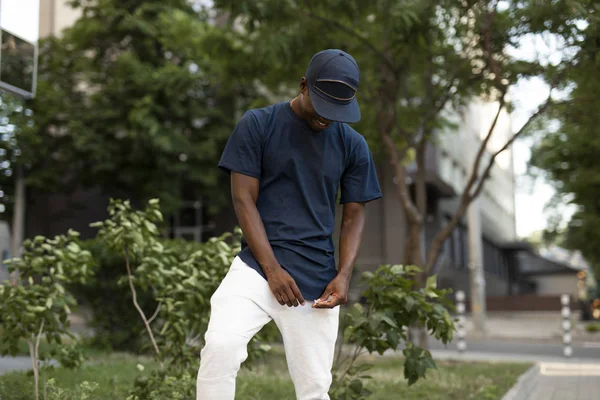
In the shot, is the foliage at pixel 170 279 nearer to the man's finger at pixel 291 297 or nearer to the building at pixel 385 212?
the man's finger at pixel 291 297

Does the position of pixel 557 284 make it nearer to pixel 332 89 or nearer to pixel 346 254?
pixel 346 254

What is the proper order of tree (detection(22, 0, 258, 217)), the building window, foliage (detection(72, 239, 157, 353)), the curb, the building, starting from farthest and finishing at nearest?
the building window → the building → tree (detection(22, 0, 258, 217)) → foliage (detection(72, 239, 157, 353)) → the curb

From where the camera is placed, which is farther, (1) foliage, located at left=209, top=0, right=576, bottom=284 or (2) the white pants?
(1) foliage, located at left=209, top=0, right=576, bottom=284

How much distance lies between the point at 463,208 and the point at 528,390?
271cm

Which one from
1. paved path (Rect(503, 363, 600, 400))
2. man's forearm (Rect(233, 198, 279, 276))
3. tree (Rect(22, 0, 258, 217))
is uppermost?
tree (Rect(22, 0, 258, 217))

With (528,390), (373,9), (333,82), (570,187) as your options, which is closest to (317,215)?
(333,82)

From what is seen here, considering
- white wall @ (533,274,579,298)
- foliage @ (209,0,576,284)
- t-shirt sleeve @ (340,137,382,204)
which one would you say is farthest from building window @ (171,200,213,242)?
white wall @ (533,274,579,298)

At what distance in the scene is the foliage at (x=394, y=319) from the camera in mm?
4441

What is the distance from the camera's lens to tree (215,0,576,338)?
8.51 metres

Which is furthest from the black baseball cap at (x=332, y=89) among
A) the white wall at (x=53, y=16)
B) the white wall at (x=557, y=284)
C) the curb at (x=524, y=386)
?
the white wall at (x=557, y=284)

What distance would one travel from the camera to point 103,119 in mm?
24234

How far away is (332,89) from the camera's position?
2.84 metres

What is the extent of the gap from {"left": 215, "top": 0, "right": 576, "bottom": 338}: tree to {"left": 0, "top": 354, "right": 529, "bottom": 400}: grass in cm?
156

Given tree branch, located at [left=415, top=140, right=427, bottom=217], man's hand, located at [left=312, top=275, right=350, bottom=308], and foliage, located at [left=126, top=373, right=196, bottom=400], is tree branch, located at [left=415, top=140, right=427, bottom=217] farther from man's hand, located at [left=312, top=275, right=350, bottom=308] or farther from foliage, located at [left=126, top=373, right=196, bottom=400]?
man's hand, located at [left=312, top=275, right=350, bottom=308]
